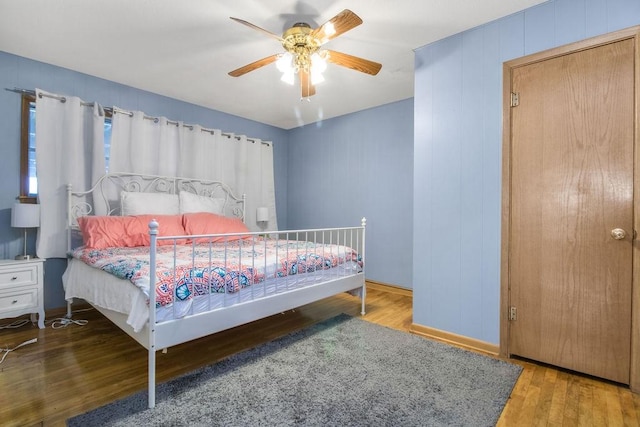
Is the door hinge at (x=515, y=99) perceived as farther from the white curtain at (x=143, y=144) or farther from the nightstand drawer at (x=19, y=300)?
the nightstand drawer at (x=19, y=300)

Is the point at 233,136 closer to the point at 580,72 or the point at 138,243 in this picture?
the point at 138,243

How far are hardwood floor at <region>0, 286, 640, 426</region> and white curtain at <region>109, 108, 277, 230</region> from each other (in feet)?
5.77

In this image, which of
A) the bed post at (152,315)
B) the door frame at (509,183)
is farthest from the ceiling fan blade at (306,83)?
the bed post at (152,315)

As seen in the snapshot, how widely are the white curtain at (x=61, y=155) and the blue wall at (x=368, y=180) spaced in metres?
2.74

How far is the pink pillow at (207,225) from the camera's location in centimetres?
319

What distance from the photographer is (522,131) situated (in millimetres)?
2115

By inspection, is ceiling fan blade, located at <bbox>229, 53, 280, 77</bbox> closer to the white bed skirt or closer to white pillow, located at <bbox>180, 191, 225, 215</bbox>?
the white bed skirt

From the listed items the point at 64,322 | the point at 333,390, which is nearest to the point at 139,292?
the point at 333,390

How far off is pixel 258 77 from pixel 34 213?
2354 mm

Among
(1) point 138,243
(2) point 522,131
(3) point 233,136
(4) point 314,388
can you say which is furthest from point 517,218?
(3) point 233,136

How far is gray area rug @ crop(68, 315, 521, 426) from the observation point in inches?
58.8

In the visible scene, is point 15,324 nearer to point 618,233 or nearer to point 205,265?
point 205,265

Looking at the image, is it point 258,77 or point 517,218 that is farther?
point 258,77

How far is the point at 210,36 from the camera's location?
2441 millimetres
